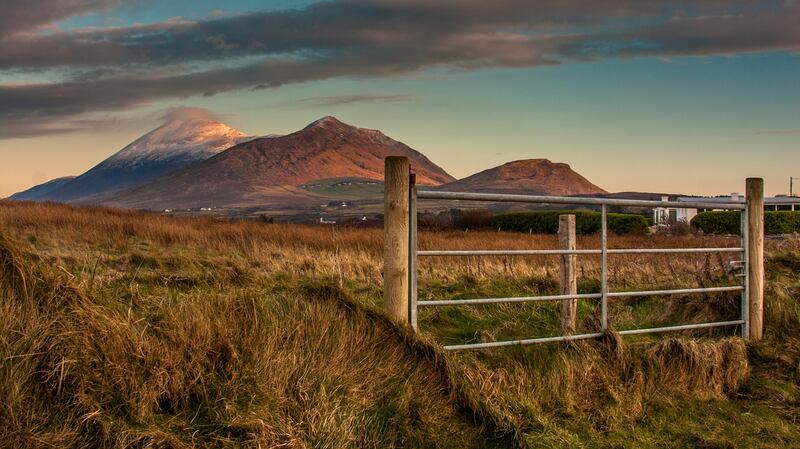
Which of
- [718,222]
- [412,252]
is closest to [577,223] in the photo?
[718,222]

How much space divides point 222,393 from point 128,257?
10066 millimetres

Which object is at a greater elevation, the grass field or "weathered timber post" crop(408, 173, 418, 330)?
"weathered timber post" crop(408, 173, 418, 330)

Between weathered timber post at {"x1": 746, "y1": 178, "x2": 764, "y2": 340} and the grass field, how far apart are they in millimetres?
248

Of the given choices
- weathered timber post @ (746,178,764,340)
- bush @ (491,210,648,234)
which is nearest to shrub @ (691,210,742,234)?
bush @ (491,210,648,234)

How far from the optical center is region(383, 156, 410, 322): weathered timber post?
613 cm

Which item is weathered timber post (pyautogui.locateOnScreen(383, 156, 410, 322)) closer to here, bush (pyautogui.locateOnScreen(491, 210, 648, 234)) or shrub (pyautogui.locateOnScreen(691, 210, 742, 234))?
bush (pyautogui.locateOnScreen(491, 210, 648, 234))

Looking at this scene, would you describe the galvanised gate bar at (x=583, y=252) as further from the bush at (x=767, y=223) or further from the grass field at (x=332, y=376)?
the bush at (x=767, y=223)

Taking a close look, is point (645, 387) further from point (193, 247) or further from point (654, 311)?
point (193, 247)

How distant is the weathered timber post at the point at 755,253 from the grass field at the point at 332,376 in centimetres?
25

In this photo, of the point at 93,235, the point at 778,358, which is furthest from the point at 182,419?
the point at 93,235

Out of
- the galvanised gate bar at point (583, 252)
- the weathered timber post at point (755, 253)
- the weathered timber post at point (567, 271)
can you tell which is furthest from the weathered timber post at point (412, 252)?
the weathered timber post at point (755, 253)

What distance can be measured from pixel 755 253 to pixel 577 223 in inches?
1020

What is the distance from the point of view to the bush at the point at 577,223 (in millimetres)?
33250

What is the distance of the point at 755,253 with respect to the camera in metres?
8.47
